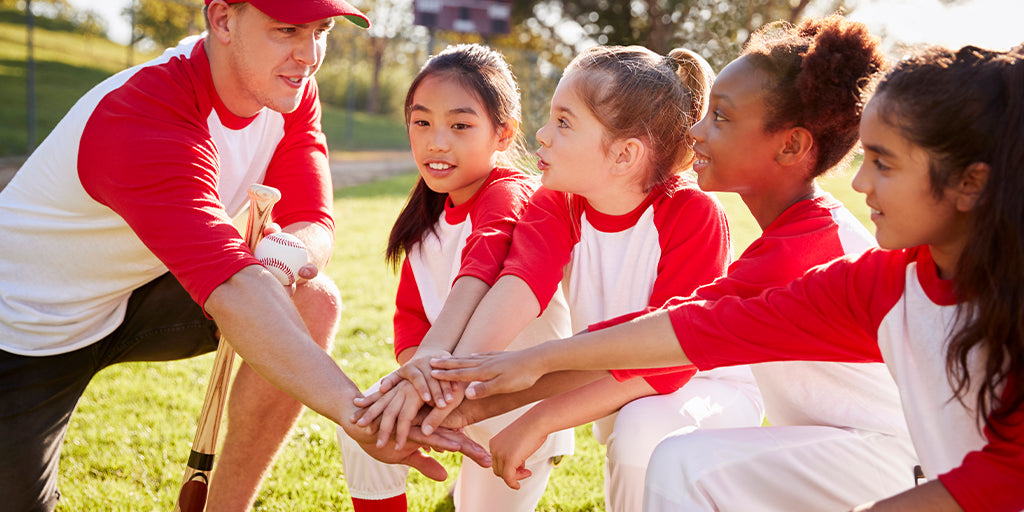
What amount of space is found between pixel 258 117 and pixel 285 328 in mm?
1176

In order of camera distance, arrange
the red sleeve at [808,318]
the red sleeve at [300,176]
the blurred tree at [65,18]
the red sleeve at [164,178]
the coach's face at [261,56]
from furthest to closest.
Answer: the blurred tree at [65,18] → the red sleeve at [300,176] → the coach's face at [261,56] → the red sleeve at [164,178] → the red sleeve at [808,318]

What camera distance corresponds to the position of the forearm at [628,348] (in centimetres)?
223

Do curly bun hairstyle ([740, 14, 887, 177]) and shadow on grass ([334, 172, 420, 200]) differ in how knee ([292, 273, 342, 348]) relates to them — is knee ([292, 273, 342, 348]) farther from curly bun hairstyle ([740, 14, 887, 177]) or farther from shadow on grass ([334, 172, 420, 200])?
shadow on grass ([334, 172, 420, 200])

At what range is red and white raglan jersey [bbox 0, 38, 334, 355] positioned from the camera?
8.63 ft

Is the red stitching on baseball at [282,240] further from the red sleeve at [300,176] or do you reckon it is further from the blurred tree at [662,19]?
the blurred tree at [662,19]

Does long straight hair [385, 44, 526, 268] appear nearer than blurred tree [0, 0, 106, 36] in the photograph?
Yes

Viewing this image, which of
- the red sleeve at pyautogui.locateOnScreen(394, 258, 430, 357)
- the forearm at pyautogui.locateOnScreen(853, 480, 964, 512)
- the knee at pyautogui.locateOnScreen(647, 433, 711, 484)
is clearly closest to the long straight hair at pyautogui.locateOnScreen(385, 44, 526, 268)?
the red sleeve at pyautogui.locateOnScreen(394, 258, 430, 357)

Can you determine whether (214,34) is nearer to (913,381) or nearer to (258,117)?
(258,117)

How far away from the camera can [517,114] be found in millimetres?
3381

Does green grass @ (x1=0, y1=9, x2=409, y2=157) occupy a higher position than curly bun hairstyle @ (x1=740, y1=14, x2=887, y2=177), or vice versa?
green grass @ (x1=0, y1=9, x2=409, y2=157)

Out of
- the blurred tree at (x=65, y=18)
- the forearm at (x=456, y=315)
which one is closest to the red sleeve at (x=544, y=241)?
the forearm at (x=456, y=315)

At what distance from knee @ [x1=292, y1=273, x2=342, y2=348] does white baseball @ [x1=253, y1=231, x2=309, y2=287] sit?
0.26 m

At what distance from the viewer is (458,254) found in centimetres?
317

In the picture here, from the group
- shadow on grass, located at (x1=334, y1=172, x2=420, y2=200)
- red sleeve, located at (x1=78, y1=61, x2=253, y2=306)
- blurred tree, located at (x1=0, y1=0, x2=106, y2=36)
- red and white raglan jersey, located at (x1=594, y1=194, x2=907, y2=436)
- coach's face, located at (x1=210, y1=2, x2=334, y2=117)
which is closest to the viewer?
red and white raglan jersey, located at (x1=594, y1=194, x2=907, y2=436)
